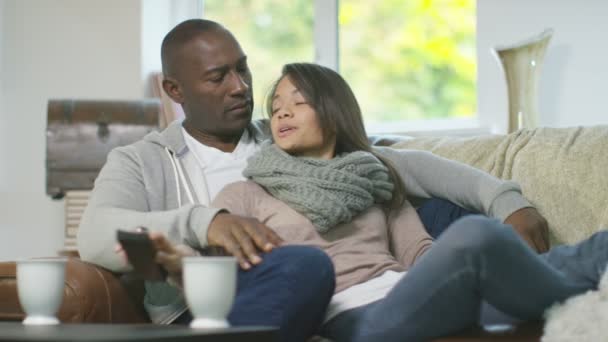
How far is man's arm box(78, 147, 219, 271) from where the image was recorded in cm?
171

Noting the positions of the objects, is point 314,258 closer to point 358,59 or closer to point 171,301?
point 171,301

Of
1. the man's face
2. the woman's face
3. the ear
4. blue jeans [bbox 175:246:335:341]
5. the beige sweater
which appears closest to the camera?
blue jeans [bbox 175:246:335:341]

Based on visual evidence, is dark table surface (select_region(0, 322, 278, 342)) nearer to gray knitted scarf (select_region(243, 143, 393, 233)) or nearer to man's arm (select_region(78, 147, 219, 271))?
man's arm (select_region(78, 147, 219, 271))

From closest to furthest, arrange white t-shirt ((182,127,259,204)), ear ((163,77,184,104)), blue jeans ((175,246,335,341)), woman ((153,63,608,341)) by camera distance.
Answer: woman ((153,63,608,341)) < blue jeans ((175,246,335,341)) < white t-shirt ((182,127,259,204)) < ear ((163,77,184,104))

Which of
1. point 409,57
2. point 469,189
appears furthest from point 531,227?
point 409,57

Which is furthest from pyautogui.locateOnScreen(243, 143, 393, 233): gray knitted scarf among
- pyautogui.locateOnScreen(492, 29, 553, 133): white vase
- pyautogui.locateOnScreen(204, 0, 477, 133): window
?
pyautogui.locateOnScreen(204, 0, 477, 133): window

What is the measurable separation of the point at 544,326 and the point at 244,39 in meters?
2.66

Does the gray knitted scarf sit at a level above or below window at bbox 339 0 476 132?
below

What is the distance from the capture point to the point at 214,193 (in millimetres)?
2102

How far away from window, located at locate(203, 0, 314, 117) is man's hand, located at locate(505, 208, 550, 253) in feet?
6.37

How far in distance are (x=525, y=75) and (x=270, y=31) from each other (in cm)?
121

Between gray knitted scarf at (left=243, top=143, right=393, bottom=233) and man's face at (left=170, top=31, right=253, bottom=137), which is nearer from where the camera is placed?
gray knitted scarf at (left=243, top=143, right=393, bottom=233)

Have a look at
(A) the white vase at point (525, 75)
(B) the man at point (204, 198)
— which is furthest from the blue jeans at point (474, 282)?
(A) the white vase at point (525, 75)

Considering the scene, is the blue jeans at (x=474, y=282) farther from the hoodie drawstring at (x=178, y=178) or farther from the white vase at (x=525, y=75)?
the white vase at (x=525, y=75)
